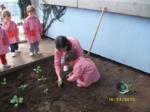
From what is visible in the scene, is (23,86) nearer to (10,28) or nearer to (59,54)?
(59,54)

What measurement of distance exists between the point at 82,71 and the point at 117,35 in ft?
3.67

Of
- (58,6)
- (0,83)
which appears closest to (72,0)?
(58,6)

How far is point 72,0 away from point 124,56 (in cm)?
164

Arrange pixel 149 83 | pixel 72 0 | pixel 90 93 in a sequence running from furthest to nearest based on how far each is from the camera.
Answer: pixel 72 0
pixel 149 83
pixel 90 93

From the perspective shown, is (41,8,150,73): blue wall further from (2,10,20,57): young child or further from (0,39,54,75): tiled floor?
(2,10,20,57): young child

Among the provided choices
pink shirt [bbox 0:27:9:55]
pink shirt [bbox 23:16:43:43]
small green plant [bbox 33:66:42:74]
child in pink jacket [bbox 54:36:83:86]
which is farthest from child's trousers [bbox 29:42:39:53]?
child in pink jacket [bbox 54:36:83:86]

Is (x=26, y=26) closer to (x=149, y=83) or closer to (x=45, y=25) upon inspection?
(x=45, y=25)

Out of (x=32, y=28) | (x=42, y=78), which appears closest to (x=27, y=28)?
(x=32, y=28)

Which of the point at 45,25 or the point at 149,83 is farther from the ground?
the point at 45,25

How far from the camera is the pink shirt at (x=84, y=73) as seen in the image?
333 cm

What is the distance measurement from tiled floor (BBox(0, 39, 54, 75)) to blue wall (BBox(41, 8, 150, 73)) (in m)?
0.68

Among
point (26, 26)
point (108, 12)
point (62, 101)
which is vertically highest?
point (108, 12)

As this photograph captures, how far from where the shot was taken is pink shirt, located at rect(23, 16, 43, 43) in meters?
4.47

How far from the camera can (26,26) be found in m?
4.48
